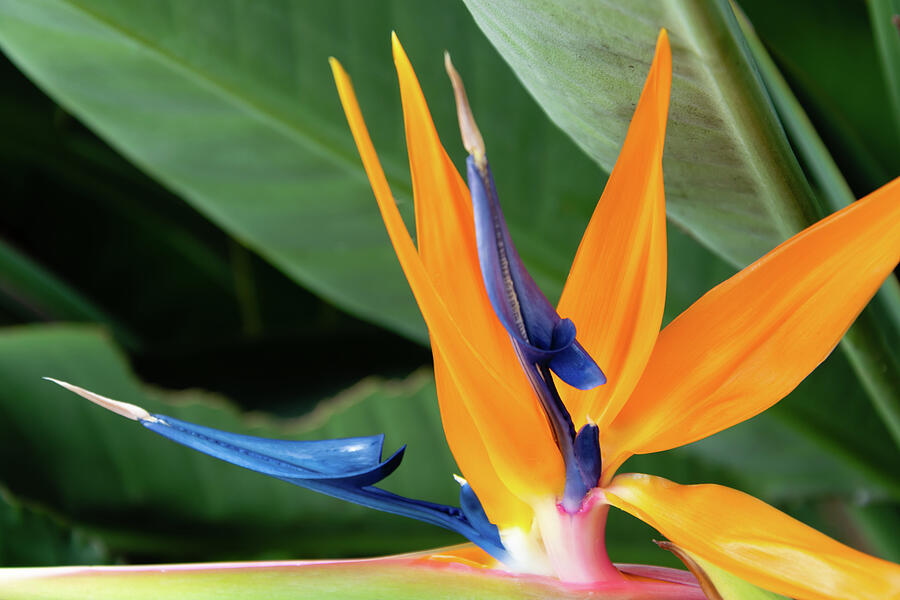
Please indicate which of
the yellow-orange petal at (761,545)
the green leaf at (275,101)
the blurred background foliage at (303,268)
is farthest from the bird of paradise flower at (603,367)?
the green leaf at (275,101)

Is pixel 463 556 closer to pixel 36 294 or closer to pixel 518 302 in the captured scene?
pixel 518 302

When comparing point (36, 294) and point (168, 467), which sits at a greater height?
point (36, 294)

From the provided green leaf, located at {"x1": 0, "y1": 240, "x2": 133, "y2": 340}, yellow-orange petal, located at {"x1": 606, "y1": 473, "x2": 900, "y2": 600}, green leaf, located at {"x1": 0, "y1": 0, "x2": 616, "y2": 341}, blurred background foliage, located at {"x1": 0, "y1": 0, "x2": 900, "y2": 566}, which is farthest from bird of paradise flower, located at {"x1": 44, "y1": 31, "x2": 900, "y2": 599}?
green leaf, located at {"x1": 0, "y1": 240, "x2": 133, "y2": 340}

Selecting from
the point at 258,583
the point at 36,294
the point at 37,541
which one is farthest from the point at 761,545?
the point at 36,294

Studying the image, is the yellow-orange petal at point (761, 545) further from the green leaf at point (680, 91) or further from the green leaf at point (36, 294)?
the green leaf at point (36, 294)

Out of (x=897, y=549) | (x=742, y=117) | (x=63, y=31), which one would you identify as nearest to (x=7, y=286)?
(x=63, y=31)

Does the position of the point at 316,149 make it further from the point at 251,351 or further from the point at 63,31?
the point at 251,351
